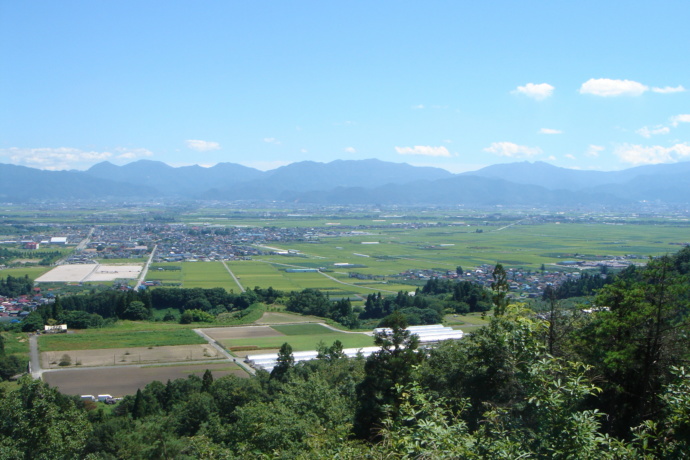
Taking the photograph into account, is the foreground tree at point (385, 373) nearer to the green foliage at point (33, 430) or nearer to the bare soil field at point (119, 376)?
the green foliage at point (33, 430)

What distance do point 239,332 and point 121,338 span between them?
5773 mm

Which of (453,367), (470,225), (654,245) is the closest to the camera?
(453,367)

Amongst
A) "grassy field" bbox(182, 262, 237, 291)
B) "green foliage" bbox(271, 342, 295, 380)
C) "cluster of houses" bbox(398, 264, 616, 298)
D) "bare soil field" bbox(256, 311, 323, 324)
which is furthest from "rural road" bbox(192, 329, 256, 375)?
"cluster of houses" bbox(398, 264, 616, 298)

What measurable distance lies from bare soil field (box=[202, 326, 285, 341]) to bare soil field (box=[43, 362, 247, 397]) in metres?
5.05

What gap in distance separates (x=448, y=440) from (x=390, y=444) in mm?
713

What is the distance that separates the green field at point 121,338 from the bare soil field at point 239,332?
3.04ft

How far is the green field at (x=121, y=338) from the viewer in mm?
26250

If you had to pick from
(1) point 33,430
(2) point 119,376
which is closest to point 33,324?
(2) point 119,376

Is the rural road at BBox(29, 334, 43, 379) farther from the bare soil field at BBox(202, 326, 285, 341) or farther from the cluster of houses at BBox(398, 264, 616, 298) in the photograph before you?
the cluster of houses at BBox(398, 264, 616, 298)

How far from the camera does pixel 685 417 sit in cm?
380

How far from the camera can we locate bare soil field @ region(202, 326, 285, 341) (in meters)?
28.5

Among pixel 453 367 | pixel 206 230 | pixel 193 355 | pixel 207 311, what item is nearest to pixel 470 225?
pixel 206 230

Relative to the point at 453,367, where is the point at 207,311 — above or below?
below

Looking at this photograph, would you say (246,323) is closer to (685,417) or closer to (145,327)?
(145,327)
